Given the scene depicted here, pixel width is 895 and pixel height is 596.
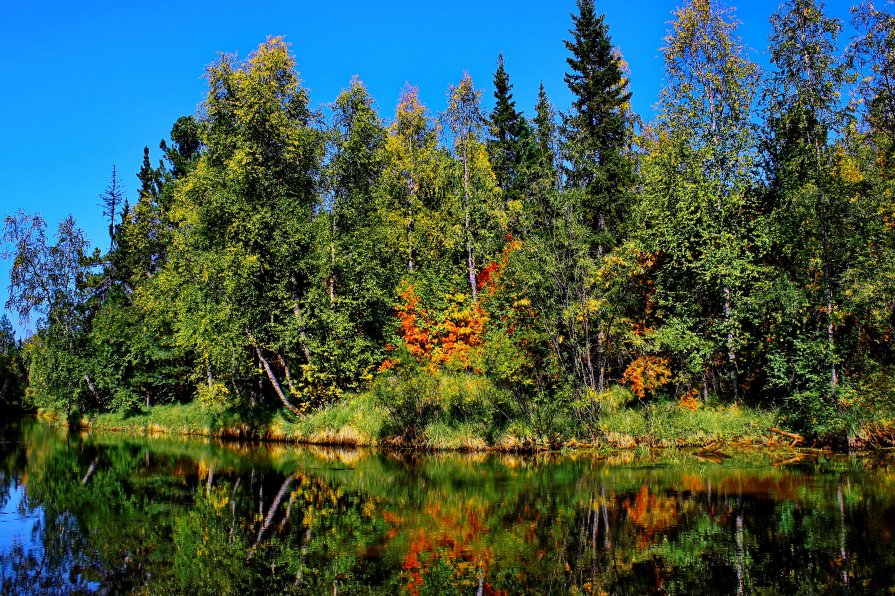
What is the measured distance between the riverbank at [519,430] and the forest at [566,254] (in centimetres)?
21

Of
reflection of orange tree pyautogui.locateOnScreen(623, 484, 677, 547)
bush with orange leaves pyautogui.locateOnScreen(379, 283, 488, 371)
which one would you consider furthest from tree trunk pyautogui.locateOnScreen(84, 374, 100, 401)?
reflection of orange tree pyautogui.locateOnScreen(623, 484, 677, 547)

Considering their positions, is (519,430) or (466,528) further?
(519,430)

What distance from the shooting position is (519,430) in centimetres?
2500

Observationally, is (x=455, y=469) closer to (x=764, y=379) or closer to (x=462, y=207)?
(x=764, y=379)

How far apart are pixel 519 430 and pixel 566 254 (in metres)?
7.29

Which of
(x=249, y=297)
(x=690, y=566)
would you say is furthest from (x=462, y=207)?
(x=690, y=566)

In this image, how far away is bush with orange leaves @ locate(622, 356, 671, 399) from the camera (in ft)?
83.6

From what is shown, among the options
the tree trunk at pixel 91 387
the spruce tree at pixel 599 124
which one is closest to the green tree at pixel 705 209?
the spruce tree at pixel 599 124

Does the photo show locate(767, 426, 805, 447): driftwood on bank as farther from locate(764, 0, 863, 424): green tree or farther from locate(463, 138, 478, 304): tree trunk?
locate(463, 138, 478, 304): tree trunk

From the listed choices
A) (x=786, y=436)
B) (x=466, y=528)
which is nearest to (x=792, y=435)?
(x=786, y=436)

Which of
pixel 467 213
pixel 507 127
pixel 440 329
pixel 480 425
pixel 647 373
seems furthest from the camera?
pixel 507 127

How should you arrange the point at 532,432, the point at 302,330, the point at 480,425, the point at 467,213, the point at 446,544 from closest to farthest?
1. the point at 446,544
2. the point at 532,432
3. the point at 480,425
4. the point at 302,330
5. the point at 467,213

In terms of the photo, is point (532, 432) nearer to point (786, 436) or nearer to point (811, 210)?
point (786, 436)

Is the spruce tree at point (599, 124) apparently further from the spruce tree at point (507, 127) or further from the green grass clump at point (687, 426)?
the spruce tree at point (507, 127)
